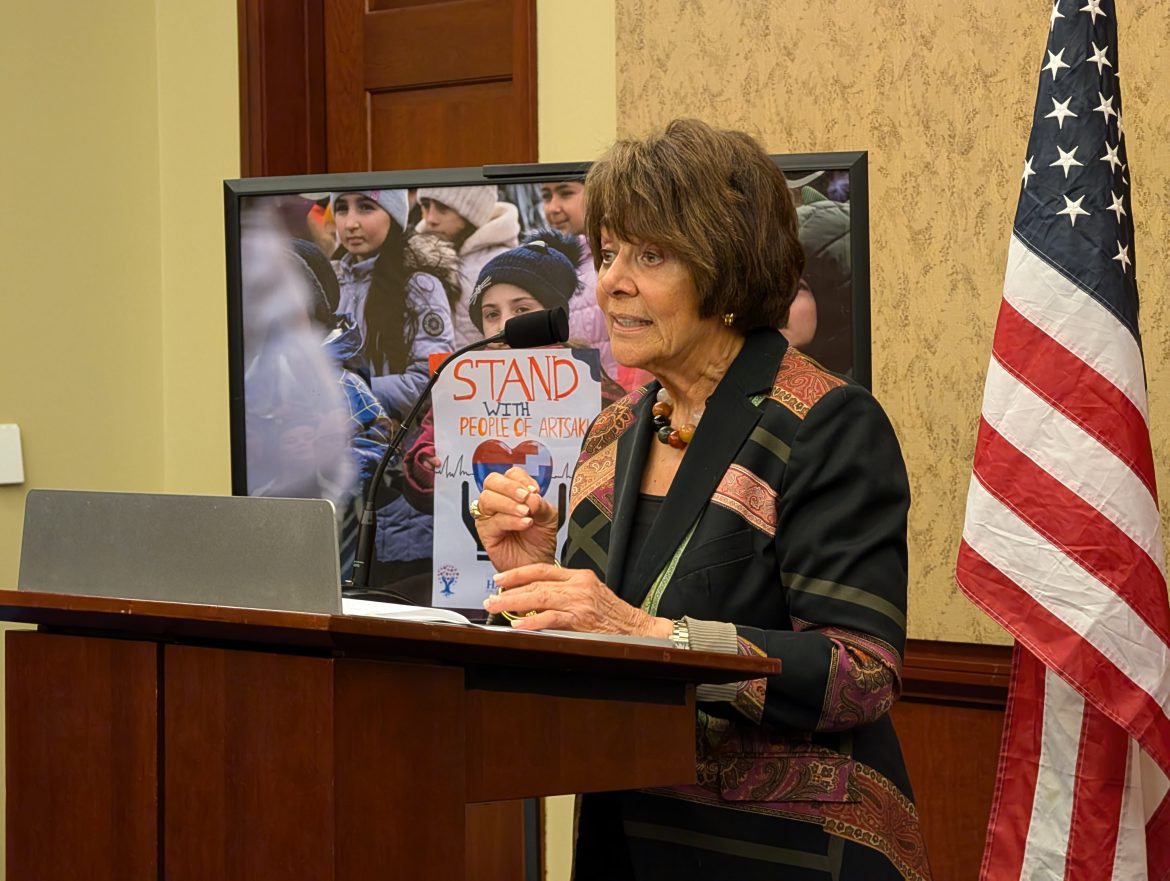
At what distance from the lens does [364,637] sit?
99cm

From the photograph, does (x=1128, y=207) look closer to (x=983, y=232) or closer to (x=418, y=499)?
(x=983, y=232)

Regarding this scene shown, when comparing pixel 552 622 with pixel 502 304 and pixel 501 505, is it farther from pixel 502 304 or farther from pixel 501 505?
pixel 502 304

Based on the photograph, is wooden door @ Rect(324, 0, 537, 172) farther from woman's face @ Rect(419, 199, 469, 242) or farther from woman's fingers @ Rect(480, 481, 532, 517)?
woman's fingers @ Rect(480, 481, 532, 517)

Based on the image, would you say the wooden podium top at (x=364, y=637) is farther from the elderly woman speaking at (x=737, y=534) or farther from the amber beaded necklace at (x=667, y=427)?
the amber beaded necklace at (x=667, y=427)

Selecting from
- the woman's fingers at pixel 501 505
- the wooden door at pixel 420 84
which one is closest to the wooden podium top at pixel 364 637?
the woman's fingers at pixel 501 505

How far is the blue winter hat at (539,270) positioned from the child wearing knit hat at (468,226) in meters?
0.02

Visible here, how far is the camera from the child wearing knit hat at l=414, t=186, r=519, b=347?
2602mm

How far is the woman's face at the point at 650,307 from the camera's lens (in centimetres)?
169

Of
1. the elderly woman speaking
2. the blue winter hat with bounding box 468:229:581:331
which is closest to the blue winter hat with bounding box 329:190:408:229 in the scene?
the blue winter hat with bounding box 468:229:581:331

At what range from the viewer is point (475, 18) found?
3.76 metres

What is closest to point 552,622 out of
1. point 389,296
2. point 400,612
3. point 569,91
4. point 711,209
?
point 400,612

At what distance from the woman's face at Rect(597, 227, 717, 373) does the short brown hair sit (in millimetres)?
18

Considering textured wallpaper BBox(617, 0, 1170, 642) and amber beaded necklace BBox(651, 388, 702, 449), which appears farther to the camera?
textured wallpaper BBox(617, 0, 1170, 642)

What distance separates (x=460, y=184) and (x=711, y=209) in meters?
1.06
